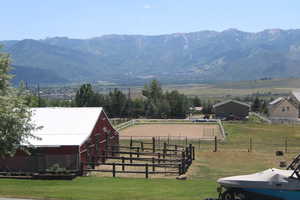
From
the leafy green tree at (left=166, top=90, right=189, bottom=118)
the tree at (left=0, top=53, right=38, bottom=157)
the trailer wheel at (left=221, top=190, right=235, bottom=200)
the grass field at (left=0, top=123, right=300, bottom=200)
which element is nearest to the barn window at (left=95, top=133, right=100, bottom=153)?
the grass field at (left=0, top=123, right=300, bottom=200)

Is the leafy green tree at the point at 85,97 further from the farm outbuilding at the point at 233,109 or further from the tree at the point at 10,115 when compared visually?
the tree at the point at 10,115

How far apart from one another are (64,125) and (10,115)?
15.6 m

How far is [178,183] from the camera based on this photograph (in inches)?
926

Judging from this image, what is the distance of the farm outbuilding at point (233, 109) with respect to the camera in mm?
123312

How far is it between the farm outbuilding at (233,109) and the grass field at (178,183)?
4009 centimetres

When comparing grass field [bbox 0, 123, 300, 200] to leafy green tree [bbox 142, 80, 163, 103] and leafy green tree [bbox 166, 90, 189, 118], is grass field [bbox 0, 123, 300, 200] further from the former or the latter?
leafy green tree [bbox 142, 80, 163, 103]

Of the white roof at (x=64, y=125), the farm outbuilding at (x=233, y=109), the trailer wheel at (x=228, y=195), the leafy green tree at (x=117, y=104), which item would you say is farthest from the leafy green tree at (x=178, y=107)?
the trailer wheel at (x=228, y=195)

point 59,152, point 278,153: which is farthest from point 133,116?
point 59,152

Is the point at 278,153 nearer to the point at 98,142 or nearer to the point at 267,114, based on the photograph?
the point at 98,142

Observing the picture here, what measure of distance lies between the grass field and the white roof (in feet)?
20.7

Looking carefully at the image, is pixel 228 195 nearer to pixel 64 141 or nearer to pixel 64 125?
pixel 64 141

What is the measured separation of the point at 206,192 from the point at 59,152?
1612 centimetres

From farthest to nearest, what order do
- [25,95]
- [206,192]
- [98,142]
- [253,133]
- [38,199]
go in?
1. [253,133]
2. [98,142]
3. [25,95]
4. [206,192]
5. [38,199]

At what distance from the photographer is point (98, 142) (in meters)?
39.3
